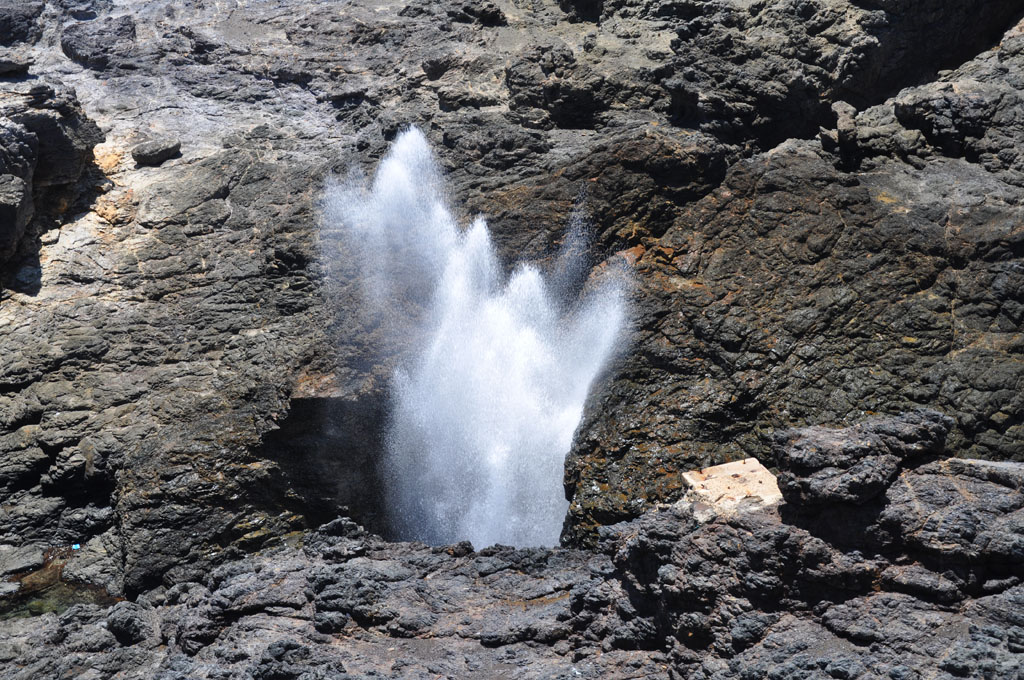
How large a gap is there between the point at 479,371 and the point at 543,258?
2.28 m

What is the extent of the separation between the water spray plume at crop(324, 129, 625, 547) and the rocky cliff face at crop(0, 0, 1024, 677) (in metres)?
0.53

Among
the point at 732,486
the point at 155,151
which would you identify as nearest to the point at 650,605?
the point at 732,486

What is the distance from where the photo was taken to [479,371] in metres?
16.6

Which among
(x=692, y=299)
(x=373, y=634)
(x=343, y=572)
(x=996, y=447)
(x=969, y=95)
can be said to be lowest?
(x=373, y=634)

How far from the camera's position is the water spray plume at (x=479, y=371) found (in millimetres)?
15906

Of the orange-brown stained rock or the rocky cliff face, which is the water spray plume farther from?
the orange-brown stained rock

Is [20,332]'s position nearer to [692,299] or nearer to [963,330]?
[692,299]

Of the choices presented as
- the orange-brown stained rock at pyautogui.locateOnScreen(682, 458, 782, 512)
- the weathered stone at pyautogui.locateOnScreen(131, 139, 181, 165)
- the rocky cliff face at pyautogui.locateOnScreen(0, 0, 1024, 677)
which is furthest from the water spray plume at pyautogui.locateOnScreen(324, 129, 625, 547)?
the orange-brown stained rock at pyautogui.locateOnScreen(682, 458, 782, 512)

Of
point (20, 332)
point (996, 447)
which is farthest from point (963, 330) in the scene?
point (20, 332)

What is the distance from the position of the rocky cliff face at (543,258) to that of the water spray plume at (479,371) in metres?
0.53

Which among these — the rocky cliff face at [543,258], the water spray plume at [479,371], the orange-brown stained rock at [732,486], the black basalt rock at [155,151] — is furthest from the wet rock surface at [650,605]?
the black basalt rock at [155,151]

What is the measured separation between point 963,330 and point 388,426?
920 centimetres

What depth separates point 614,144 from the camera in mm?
17062

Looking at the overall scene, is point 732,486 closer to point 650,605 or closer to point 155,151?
point 650,605
